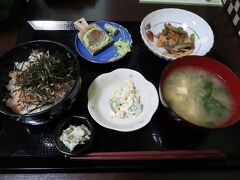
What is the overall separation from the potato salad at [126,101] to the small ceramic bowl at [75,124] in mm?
162

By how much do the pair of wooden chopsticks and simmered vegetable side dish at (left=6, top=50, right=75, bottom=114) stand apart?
11.6 inches

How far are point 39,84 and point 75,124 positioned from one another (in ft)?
0.83

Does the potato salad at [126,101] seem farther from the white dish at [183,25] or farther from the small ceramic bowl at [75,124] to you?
the white dish at [183,25]

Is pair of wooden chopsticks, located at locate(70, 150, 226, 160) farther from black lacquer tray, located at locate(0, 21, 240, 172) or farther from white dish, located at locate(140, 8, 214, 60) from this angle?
white dish, located at locate(140, 8, 214, 60)

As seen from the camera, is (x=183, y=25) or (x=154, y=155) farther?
(x=183, y=25)

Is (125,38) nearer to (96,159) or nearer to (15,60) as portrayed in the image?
(15,60)

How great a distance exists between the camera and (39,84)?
3.83 ft

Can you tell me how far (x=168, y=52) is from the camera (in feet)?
4.81

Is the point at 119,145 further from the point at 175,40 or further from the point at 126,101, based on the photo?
the point at 175,40

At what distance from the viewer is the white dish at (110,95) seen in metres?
1.17

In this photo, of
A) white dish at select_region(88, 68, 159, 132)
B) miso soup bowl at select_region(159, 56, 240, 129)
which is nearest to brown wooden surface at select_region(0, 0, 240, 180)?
miso soup bowl at select_region(159, 56, 240, 129)

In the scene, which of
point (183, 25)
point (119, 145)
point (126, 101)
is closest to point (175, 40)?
point (183, 25)

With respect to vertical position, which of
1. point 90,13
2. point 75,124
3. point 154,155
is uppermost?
point 90,13

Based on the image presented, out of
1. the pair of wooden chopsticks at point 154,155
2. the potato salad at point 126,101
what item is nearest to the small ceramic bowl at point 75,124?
the pair of wooden chopsticks at point 154,155
